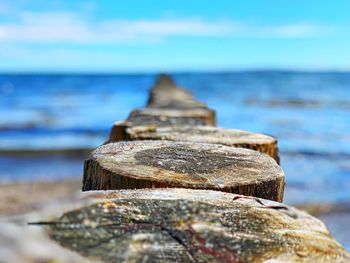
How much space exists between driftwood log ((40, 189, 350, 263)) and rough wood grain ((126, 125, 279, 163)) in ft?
3.17

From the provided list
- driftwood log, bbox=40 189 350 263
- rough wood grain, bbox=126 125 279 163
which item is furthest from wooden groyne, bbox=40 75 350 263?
rough wood grain, bbox=126 125 279 163

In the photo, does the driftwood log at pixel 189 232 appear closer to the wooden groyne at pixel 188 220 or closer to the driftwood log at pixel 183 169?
the wooden groyne at pixel 188 220

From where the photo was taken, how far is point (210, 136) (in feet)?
7.23

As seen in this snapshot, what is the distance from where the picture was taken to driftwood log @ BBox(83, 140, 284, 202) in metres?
1.35

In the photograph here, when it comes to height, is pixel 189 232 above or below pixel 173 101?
above

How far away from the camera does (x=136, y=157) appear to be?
157 cm

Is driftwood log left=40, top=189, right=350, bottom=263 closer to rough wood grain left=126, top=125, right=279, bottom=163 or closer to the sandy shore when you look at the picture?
the sandy shore

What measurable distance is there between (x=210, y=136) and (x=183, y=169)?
75cm

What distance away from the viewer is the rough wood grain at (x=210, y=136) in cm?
209

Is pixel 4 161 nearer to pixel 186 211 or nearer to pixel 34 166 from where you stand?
pixel 34 166

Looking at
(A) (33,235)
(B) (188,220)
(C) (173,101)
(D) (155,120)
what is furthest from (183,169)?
(C) (173,101)

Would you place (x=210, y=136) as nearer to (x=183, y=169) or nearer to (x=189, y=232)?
(x=183, y=169)

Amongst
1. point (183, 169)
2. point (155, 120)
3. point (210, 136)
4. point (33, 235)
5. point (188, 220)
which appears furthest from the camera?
point (155, 120)

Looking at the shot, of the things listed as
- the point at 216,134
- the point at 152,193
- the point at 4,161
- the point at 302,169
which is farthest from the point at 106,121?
the point at 152,193
